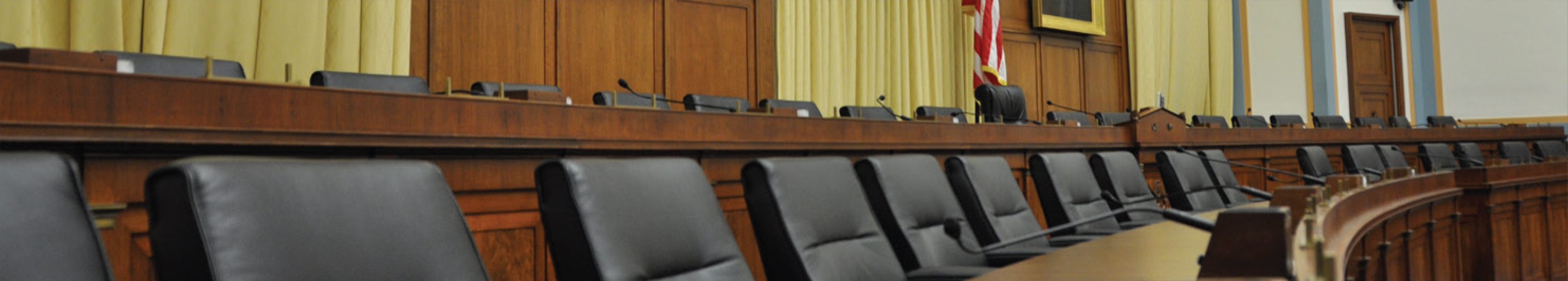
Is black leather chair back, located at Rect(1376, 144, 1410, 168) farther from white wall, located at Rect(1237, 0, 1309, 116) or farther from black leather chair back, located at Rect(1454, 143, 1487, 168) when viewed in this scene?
white wall, located at Rect(1237, 0, 1309, 116)

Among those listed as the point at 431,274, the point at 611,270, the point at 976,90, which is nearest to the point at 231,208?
the point at 431,274

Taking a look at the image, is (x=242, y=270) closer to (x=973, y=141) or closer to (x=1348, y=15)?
(x=973, y=141)

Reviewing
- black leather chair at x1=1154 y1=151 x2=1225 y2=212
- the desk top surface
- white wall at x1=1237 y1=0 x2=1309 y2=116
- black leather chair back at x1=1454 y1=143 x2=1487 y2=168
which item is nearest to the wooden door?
white wall at x1=1237 y1=0 x2=1309 y2=116

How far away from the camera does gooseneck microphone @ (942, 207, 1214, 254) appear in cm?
191

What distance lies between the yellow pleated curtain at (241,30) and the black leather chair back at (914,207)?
129 inches

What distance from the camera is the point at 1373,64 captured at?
11.7 metres

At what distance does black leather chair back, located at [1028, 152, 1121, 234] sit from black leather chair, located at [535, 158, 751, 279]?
1459 millimetres

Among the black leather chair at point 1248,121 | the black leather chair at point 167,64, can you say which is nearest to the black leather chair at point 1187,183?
the black leather chair at point 167,64

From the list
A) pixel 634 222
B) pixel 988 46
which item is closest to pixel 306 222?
pixel 634 222

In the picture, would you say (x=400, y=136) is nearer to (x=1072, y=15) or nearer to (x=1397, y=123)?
(x=1072, y=15)

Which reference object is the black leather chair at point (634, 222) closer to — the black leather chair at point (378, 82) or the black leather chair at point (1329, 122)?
the black leather chair at point (378, 82)

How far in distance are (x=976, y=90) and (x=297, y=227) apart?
542 centimetres

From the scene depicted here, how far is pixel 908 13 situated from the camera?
8.33m

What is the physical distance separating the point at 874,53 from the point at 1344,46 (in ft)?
19.5
